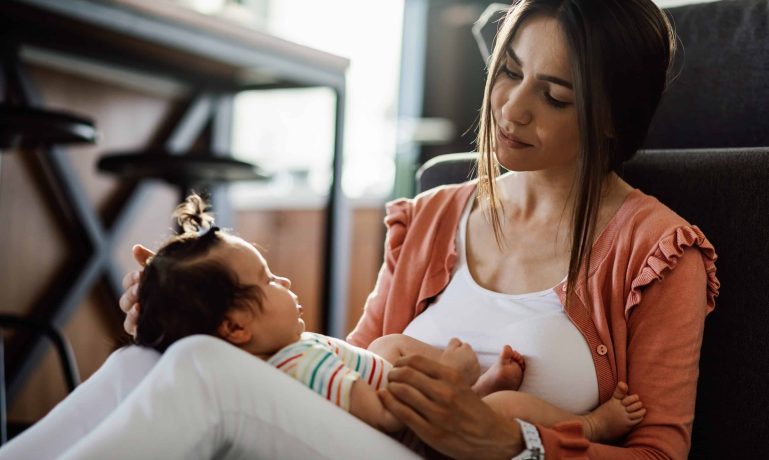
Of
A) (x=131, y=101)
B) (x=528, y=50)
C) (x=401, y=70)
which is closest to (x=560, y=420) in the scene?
(x=528, y=50)

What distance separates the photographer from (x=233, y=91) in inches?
123

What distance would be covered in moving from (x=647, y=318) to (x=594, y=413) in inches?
5.2

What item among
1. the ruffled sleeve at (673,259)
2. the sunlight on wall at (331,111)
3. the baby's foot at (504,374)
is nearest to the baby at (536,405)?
the baby's foot at (504,374)

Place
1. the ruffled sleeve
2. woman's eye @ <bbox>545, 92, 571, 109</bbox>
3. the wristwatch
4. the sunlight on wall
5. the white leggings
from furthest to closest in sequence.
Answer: the sunlight on wall
woman's eye @ <bbox>545, 92, 571, 109</bbox>
the ruffled sleeve
the wristwatch
the white leggings

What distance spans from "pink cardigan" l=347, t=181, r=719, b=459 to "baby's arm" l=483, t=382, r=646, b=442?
0.02 metres

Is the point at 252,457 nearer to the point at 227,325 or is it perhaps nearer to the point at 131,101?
the point at 227,325

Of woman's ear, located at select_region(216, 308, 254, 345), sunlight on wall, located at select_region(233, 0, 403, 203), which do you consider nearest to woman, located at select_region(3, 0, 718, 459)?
woman's ear, located at select_region(216, 308, 254, 345)

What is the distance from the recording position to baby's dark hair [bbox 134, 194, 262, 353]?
0.98 m

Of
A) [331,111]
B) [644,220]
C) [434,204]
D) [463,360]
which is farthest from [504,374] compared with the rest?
[331,111]

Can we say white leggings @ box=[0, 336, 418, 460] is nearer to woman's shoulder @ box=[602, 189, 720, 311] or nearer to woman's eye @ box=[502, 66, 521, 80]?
woman's shoulder @ box=[602, 189, 720, 311]

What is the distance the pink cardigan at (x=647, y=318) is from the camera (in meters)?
1.02

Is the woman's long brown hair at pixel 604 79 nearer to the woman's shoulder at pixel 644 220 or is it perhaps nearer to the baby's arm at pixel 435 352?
the woman's shoulder at pixel 644 220

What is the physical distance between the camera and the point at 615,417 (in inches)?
40.4

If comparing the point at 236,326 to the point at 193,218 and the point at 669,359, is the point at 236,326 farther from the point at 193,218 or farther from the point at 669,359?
the point at 669,359
